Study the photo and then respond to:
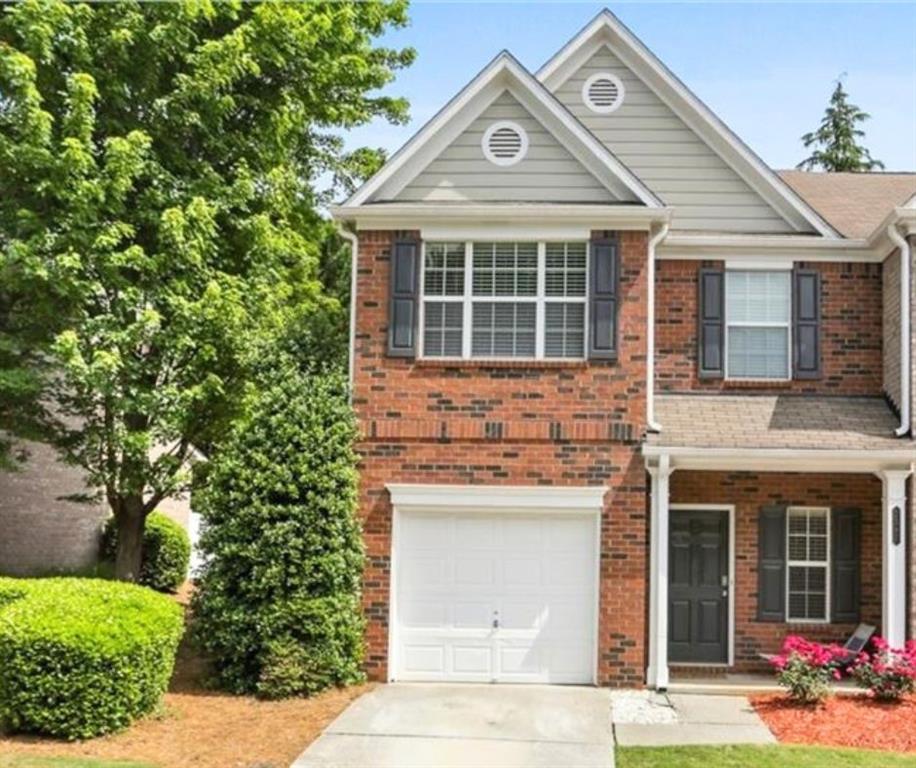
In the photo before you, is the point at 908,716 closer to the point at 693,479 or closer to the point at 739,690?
the point at 739,690

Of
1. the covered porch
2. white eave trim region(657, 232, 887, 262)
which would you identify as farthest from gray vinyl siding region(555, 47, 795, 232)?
the covered porch

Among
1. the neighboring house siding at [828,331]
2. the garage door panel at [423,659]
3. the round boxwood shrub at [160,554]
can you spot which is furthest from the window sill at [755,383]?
the round boxwood shrub at [160,554]

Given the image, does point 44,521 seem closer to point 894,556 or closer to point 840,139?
point 894,556

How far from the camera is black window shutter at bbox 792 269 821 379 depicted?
45.4ft

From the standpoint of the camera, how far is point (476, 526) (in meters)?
12.8

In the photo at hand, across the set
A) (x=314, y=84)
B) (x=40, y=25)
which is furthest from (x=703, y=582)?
(x=40, y=25)

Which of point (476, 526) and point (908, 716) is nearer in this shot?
point (908, 716)

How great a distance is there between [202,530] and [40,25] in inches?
280

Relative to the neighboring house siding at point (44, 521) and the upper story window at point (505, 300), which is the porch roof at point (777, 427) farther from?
the neighboring house siding at point (44, 521)

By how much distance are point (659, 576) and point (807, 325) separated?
14.2 ft

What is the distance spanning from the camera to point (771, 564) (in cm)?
1367

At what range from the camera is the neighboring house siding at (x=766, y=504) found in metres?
13.5

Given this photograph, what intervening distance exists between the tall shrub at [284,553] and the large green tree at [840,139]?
29.7 meters

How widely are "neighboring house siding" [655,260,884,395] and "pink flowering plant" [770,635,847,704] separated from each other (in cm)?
380
